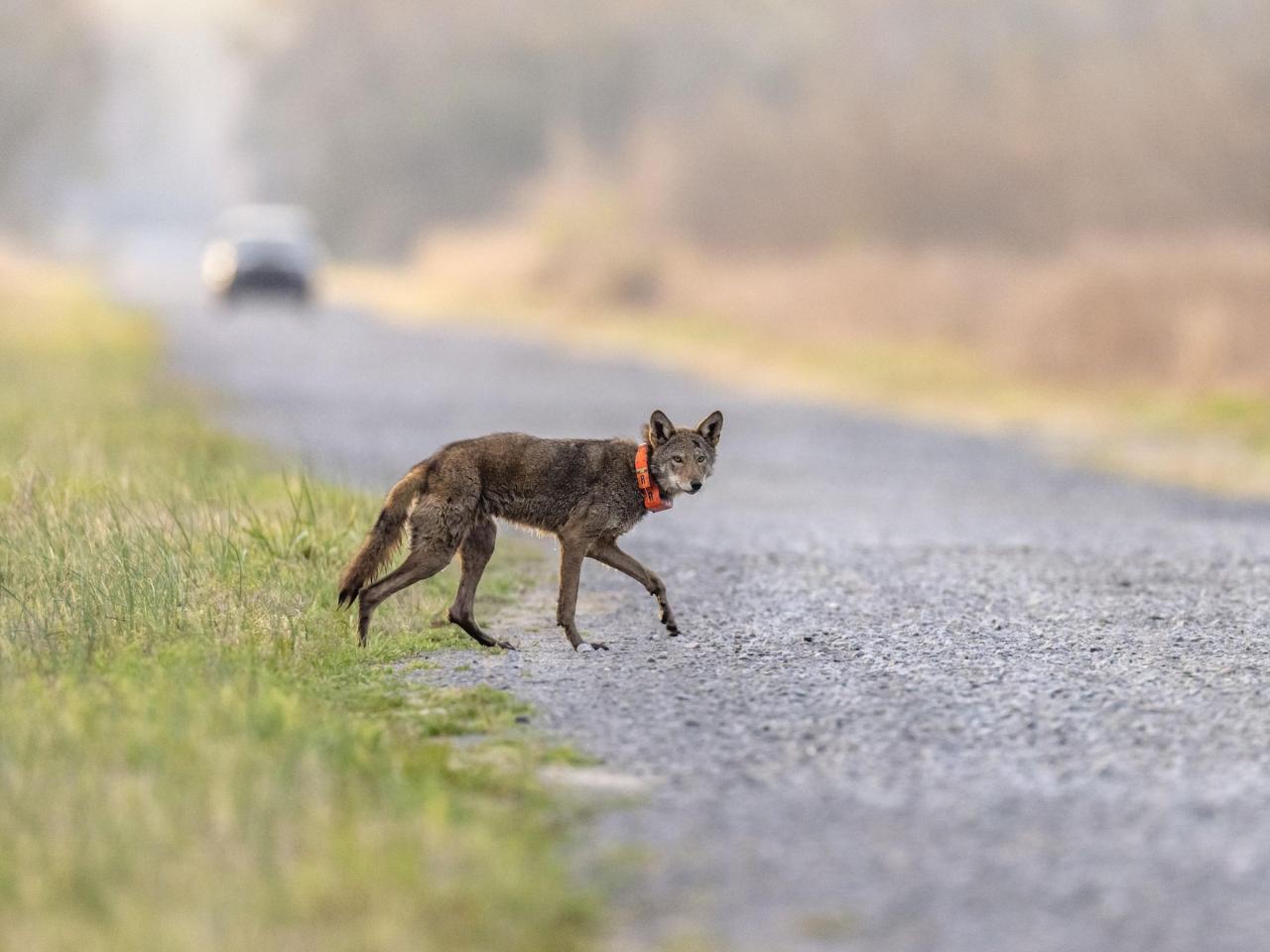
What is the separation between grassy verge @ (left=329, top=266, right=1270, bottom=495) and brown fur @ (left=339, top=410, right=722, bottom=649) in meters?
8.60

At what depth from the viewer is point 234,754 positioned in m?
6.09

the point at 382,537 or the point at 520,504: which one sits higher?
the point at 520,504

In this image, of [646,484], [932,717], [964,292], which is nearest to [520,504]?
[646,484]

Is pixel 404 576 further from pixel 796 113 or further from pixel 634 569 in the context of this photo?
pixel 796 113

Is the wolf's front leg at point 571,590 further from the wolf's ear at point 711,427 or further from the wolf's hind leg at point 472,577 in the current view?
the wolf's ear at point 711,427

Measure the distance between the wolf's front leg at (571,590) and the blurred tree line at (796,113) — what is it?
57.8 feet

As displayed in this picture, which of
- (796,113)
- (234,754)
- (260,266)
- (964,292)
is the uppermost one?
(796,113)

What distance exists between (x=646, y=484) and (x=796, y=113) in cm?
3325

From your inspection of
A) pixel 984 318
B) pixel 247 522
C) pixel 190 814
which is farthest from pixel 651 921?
pixel 984 318

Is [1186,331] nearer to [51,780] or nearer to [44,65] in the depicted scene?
[51,780]

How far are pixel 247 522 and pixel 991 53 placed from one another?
91.9 ft

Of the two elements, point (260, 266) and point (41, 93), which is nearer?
point (260, 266)

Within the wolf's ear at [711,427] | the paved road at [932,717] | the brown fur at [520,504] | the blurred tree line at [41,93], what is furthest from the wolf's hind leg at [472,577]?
the blurred tree line at [41,93]

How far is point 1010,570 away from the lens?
11.2m
